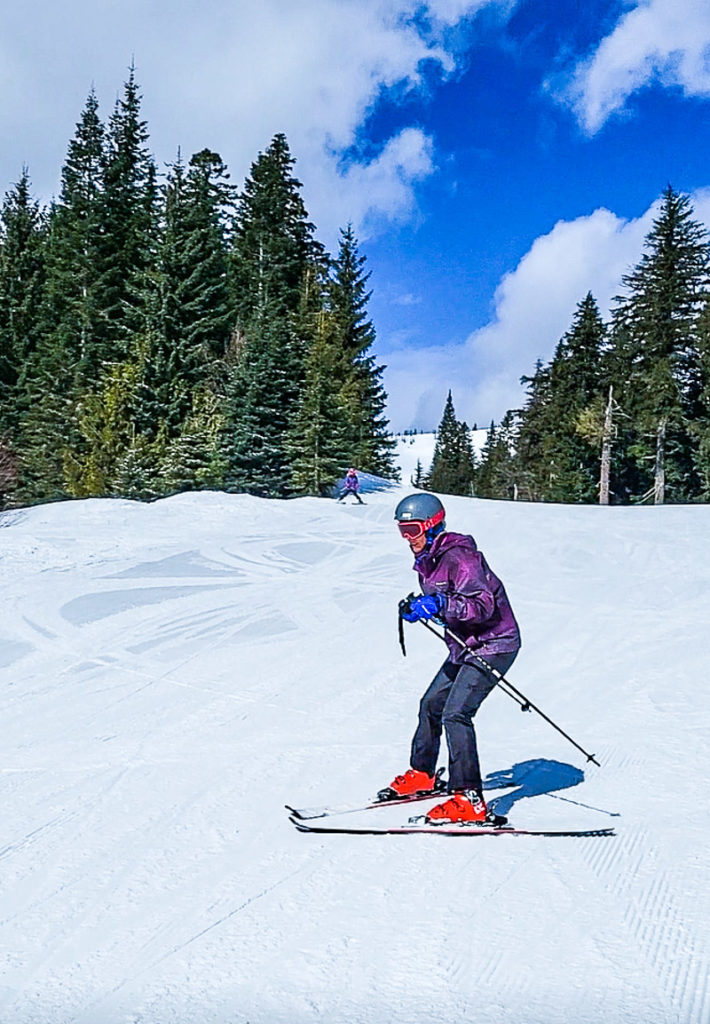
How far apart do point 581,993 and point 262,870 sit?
1718mm

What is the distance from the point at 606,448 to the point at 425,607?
131 feet

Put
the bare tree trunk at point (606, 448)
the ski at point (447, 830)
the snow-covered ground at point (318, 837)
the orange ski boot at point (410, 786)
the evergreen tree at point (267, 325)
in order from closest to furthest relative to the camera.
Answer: the snow-covered ground at point (318, 837), the ski at point (447, 830), the orange ski boot at point (410, 786), the evergreen tree at point (267, 325), the bare tree trunk at point (606, 448)

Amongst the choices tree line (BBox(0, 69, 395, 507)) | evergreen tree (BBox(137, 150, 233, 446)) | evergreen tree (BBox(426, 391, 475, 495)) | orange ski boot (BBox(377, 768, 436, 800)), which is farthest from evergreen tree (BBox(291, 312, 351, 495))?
evergreen tree (BBox(426, 391, 475, 495))

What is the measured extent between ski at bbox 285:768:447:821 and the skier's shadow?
362 millimetres

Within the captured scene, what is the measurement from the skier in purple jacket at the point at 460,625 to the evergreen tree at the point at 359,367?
3423 cm

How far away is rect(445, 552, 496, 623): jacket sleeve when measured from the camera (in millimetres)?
4598

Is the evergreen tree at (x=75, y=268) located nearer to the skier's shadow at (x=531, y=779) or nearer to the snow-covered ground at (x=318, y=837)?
the snow-covered ground at (x=318, y=837)

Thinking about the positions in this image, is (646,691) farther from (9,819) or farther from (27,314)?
(27,314)

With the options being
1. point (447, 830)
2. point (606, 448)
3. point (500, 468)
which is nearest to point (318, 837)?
point (447, 830)

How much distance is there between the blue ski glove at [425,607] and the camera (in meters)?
4.55

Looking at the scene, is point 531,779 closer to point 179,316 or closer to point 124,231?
point 179,316

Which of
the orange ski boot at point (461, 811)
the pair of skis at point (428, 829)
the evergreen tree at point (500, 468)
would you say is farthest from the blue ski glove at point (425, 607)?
the evergreen tree at point (500, 468)

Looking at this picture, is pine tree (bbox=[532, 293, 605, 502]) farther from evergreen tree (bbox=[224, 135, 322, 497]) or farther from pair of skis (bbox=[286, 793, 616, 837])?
pair of skis (bbox=[286, 793, 616, 837])

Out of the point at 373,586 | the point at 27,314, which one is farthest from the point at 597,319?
the point at 373,586
